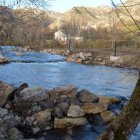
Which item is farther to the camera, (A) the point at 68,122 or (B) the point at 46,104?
(B) the point at 46,104

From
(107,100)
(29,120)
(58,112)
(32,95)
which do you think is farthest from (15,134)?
(107,100)

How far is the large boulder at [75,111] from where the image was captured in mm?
13436

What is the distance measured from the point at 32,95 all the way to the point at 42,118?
69.3 inches

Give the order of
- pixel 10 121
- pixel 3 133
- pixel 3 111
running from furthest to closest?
pixel 3 111
pixel 10 121
pixel 3 133

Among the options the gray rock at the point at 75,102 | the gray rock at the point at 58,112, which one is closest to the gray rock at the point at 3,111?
the gray rock at the point at 58,112

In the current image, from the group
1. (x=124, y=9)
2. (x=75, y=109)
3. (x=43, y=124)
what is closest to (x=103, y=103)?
(x=75, y=109)

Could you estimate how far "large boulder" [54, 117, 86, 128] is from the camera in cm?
1268

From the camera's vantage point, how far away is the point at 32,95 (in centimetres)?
1434

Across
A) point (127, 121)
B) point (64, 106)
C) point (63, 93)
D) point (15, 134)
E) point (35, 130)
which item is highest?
point (127, 121)

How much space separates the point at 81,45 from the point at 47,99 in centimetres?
4866

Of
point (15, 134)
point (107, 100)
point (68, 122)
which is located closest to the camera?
point (15, 134)

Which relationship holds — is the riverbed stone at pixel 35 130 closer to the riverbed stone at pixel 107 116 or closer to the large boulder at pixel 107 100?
the riverbed stone at pixel 107 116

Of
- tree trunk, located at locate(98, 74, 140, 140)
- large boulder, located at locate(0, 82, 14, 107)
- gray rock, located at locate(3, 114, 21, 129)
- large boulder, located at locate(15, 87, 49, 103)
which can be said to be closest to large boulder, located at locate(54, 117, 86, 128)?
gray rock, located at locate(3, 114, 21, 129)

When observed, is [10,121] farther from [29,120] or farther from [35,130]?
[35,130]
